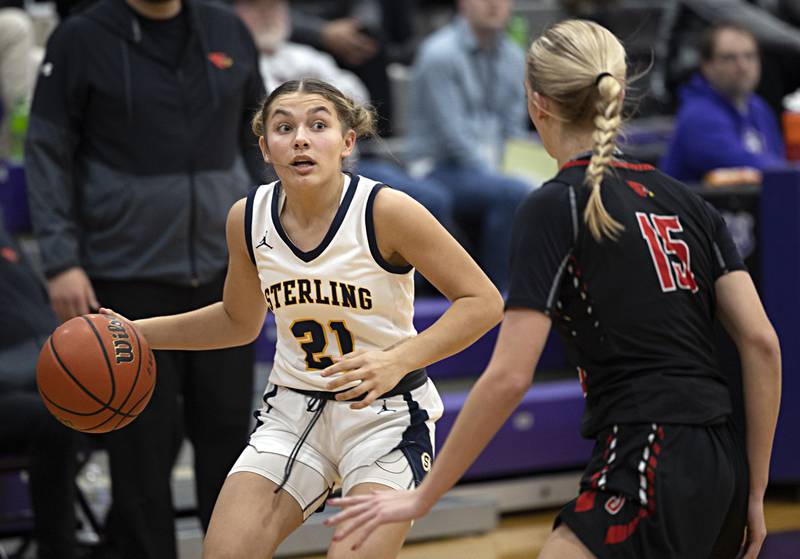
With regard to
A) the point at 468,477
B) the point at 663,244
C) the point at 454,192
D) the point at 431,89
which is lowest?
the point at 468,477

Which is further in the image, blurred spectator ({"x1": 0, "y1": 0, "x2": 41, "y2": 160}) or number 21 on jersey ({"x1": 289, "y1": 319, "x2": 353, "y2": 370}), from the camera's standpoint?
blurred spectator ({"x1": 0, "y1": 0, "x2": 41, "y2": 160})

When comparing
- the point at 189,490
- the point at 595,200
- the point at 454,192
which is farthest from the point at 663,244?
the point at 454,192

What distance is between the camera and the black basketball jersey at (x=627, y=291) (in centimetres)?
267

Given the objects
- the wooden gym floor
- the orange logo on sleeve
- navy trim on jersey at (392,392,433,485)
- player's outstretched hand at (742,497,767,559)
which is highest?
the orange logo on sleeve

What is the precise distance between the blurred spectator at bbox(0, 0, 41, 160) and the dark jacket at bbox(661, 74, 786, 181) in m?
3.21

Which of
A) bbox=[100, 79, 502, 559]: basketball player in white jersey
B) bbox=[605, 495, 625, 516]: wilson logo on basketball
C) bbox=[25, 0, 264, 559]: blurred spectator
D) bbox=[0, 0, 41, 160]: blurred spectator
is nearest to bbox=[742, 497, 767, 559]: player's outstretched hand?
bbox=[605, 495, 625, 516]: wilson logo on basketball

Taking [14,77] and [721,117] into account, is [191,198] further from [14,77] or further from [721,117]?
[721,117]

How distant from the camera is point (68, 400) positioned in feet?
11.0

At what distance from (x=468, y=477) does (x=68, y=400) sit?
112 inches

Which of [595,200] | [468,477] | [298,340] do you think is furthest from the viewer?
[468,477]

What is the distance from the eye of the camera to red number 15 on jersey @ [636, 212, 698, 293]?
2.72 metres

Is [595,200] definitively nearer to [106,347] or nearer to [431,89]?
[106,347]

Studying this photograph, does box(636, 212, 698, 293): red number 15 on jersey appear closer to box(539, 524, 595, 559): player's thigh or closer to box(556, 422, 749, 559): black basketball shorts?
box(556, 422, 749, 559): black basketball shorts

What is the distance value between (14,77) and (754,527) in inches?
179
